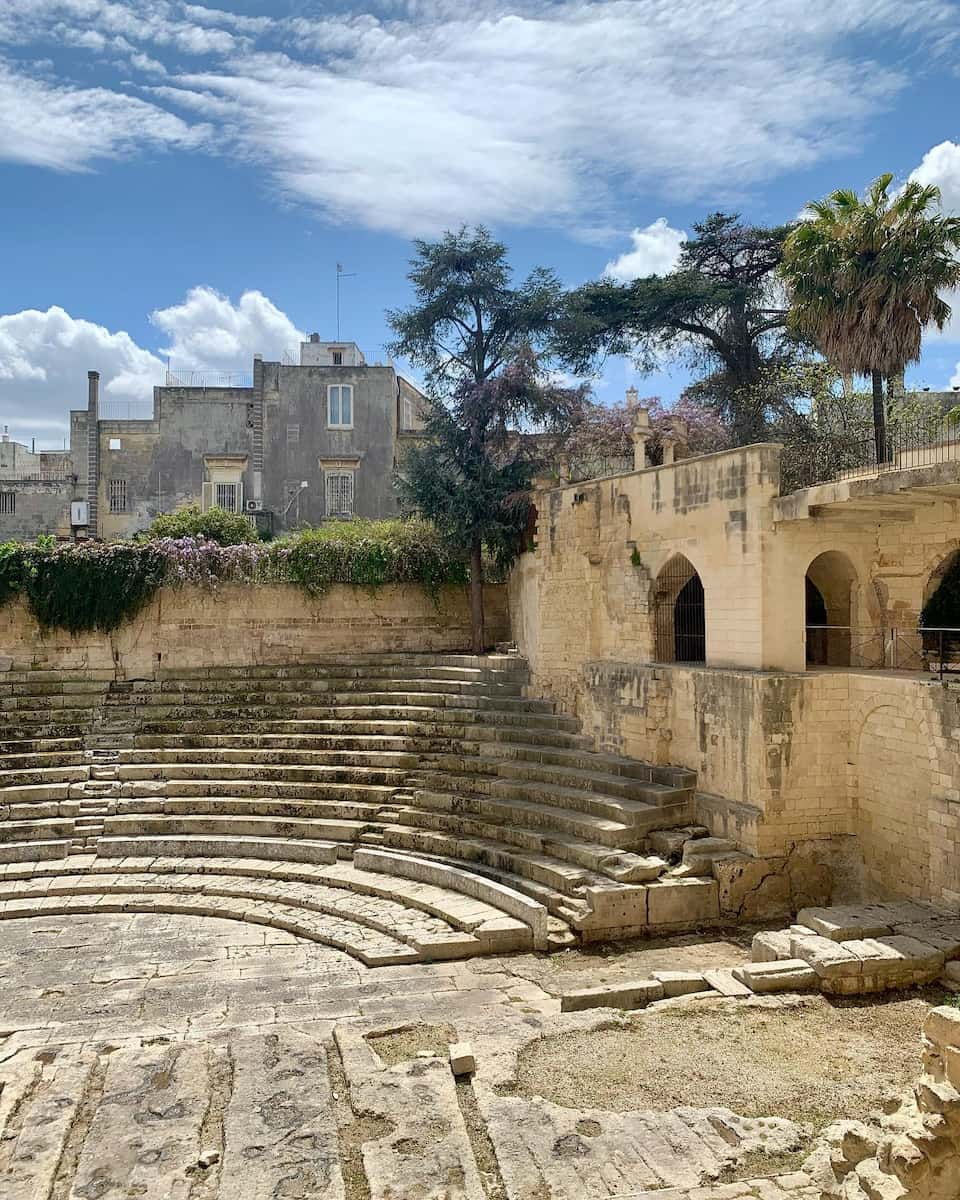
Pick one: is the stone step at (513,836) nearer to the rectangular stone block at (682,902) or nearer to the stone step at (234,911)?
the rectangular stone block at (682,902)

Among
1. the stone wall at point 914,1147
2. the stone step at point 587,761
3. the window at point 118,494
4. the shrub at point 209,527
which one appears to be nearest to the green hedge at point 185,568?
the shrub at point 209,527

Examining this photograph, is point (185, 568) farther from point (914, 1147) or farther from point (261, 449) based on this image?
point (914, 1147)

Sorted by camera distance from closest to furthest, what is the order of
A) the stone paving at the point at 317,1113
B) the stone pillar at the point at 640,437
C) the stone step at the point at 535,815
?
the stone paving at the point at 317,1113 → the stone step at the point at 535,815 → the stone pillar at the point at 640,437

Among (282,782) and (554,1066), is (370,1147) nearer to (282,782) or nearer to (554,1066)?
(554,1066)

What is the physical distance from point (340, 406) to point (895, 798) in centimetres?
1985

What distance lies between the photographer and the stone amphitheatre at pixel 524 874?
6.01 m

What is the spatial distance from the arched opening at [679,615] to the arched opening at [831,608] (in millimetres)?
1682

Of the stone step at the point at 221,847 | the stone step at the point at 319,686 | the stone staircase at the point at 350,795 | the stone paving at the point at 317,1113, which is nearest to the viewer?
the stone paving at the point at 317,1113

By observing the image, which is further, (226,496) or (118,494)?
(118,494)

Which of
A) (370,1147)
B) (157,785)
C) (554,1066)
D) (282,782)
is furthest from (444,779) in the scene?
(370,1147)

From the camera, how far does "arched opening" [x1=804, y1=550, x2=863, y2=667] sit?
1320cm

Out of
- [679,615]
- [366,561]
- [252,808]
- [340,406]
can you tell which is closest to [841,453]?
[679,615]

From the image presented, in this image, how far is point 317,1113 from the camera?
634 centimetres

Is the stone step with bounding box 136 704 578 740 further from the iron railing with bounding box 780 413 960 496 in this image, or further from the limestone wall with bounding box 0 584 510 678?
the iron railing with bounding box 780 413 960 496
